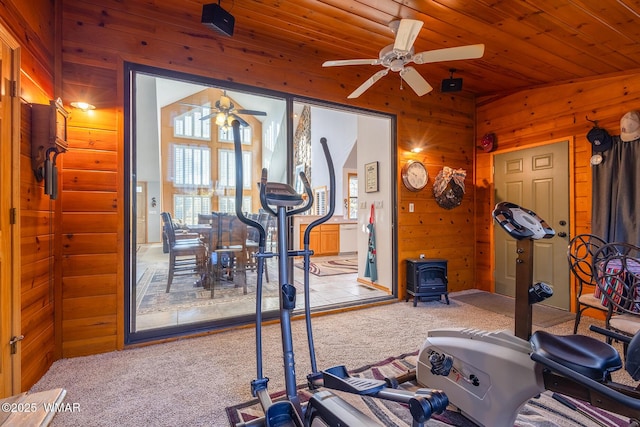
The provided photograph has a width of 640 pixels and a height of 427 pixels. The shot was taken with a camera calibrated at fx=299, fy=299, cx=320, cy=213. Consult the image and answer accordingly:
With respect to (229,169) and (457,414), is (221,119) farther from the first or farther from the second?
(457,414)

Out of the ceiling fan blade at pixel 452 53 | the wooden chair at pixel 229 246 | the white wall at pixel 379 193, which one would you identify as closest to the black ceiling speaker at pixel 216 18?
the ceiling fan blade at pixel 452 53

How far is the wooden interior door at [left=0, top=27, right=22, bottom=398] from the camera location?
1691 mm

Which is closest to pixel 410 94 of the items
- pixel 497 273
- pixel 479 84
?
pixel 479 84

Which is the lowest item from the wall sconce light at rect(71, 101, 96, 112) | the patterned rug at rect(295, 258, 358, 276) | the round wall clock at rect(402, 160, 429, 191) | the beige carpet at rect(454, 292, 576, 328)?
the beige carpet at rect(454, 292, 576, 328)

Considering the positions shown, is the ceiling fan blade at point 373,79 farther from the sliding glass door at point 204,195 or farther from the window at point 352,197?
the window at point 352,197

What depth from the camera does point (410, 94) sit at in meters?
4.07

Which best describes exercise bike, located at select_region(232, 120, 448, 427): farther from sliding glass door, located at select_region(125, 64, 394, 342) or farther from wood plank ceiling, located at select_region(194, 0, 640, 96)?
wood plank ceiling, located at select_region(194, 0, 640, 96)

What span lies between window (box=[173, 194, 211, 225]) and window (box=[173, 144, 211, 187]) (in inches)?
6.3

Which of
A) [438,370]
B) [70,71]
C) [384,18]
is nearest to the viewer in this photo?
[438,370]

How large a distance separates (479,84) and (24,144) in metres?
4.81

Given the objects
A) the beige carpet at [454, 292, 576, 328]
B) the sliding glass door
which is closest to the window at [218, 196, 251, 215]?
the sliding glass door

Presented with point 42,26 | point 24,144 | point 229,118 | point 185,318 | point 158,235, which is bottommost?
point 185,318

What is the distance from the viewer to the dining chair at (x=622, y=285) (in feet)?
6.53

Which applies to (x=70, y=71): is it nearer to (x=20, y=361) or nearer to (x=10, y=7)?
(x=10, y=7)
